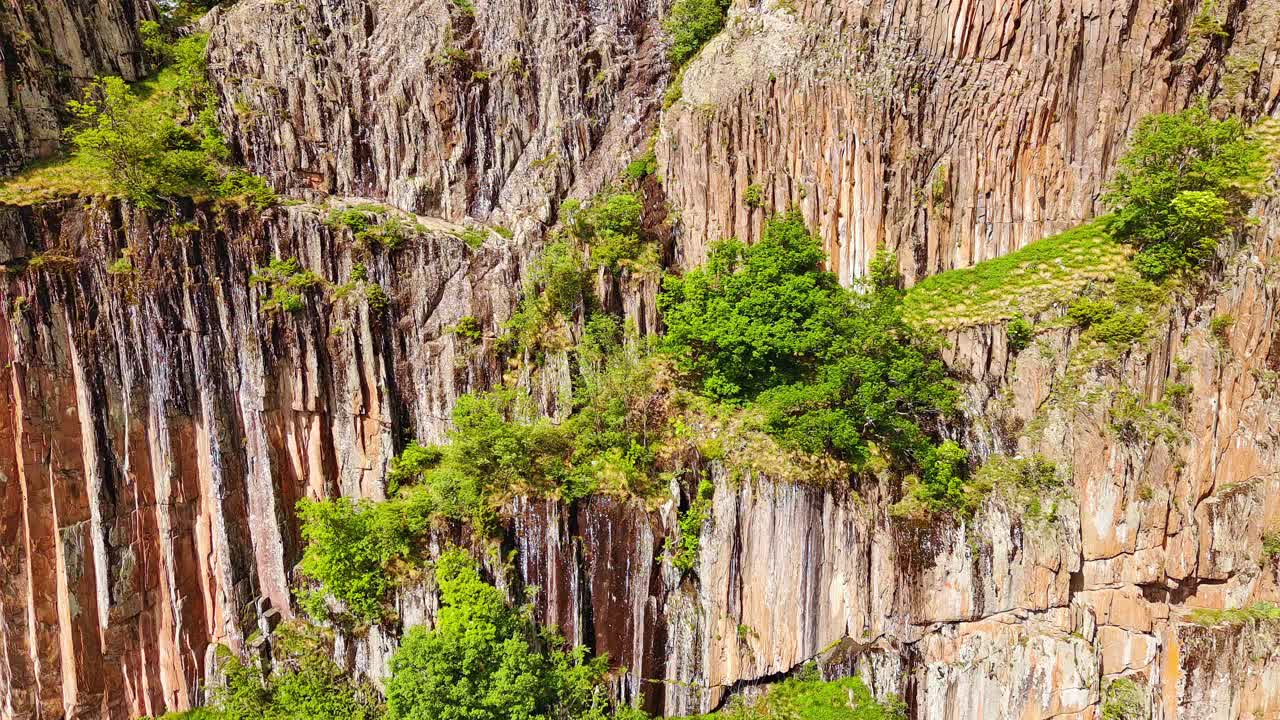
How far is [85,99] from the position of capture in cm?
2264

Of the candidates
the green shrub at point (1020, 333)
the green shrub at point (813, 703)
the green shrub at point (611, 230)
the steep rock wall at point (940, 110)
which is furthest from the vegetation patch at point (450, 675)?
the green shrub at point (1020, 333)

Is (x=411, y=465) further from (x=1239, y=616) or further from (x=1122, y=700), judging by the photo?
(x=1239, y=616)

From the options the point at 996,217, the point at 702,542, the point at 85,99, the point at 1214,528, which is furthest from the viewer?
the point at 85,99

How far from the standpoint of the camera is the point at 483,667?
675 inches

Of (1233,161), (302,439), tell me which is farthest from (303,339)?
(1233,161)

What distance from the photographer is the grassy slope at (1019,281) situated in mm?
19125

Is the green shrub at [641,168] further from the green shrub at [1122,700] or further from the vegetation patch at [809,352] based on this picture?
the green shrub at [1122,700]

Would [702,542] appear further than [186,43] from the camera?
No

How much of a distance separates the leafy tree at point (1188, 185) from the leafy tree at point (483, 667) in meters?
21.2

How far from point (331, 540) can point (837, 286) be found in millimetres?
18782

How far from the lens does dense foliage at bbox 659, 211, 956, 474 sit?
18.2m

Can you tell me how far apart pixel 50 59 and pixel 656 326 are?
79.0 ft

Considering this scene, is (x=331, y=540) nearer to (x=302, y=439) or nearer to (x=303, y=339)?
(x=302, y=439)

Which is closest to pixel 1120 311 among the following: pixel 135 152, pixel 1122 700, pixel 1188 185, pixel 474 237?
pixel 1188 185
